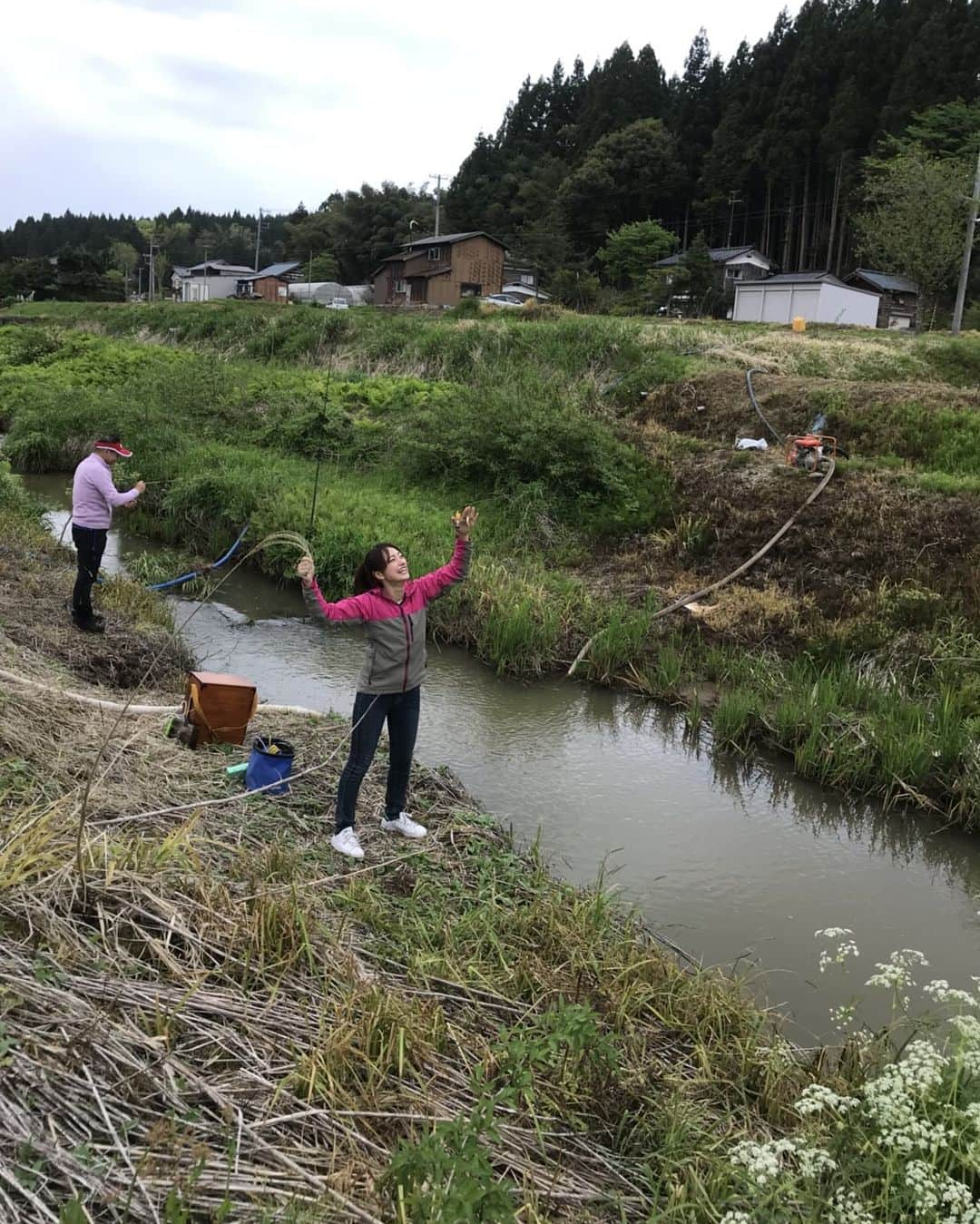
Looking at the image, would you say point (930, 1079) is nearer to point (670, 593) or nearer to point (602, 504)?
point (670, 593)

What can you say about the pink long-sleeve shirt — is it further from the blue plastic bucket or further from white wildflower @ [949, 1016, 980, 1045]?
white wildflower @ [949, 1016, 980, 1045]

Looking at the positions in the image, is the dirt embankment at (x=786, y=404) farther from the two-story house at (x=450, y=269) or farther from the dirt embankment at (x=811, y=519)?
the two-story house at (x=450, y=269)

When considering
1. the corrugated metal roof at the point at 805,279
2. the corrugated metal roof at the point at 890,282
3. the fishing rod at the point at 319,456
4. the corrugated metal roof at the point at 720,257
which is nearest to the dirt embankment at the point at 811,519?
the fishing rod at the point at 319,456

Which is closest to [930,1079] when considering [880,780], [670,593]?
[880,780]

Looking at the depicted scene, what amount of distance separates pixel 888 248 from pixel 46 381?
27306 millimetres

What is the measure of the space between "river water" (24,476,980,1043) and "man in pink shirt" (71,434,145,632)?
3.99ft

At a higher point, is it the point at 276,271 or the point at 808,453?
the point at 276,271

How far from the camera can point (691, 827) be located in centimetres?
681

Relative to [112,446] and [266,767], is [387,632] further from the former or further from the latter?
[112,446]

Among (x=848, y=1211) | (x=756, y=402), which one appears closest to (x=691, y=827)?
(x=848, y=1211)

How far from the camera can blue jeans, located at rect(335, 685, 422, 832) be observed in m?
4.94

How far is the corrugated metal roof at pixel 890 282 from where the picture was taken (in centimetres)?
3644

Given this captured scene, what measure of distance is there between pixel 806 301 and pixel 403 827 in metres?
31.6

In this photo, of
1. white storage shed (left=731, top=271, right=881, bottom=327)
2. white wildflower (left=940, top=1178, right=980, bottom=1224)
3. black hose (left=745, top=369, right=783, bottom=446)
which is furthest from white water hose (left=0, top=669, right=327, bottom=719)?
white storage shed (left=731, top=271, right=881, bottom=327)
